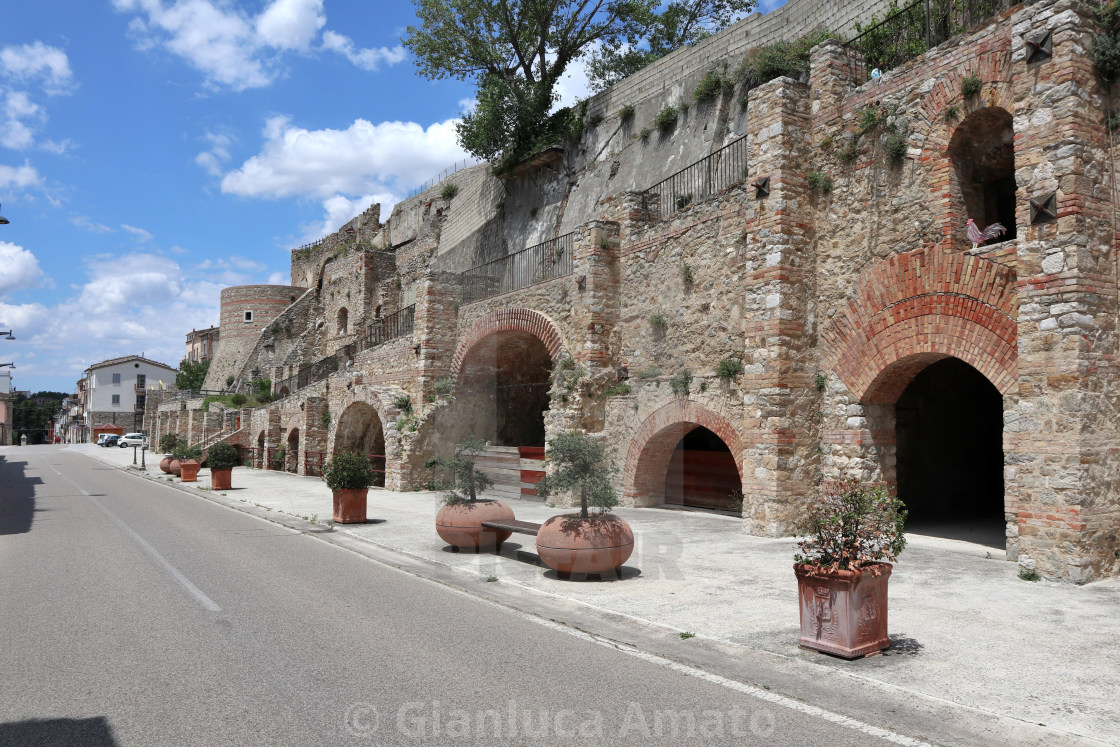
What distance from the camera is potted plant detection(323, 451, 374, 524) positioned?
1323 cm

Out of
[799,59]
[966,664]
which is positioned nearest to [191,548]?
[966,664]

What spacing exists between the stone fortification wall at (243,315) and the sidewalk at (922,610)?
144 ft

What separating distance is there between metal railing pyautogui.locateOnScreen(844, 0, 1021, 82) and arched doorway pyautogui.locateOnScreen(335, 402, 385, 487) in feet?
57.1

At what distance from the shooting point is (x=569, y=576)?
8547mm

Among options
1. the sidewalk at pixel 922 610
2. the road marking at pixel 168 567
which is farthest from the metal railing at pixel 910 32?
the road marking at pixel 168 567

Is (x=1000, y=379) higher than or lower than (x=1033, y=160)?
lower

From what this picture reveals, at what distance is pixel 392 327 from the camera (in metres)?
27.7

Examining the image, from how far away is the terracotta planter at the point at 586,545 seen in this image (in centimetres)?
813

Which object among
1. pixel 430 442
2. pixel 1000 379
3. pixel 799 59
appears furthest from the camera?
pixel 430 442

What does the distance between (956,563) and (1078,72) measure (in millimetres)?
5734

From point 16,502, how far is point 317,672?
57.3 feet

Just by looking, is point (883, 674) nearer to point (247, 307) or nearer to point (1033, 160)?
point (1033, 160)

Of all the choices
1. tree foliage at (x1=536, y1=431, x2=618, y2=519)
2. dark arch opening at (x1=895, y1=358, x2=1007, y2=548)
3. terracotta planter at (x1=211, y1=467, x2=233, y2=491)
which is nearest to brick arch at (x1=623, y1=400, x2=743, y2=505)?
dark arch opening at (x1=895, y1=358, x2=1007, y2=548)

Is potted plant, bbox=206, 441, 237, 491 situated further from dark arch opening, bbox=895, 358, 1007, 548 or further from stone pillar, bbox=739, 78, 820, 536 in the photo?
dark arch opening, bbox=895, 358, 1007, 548
